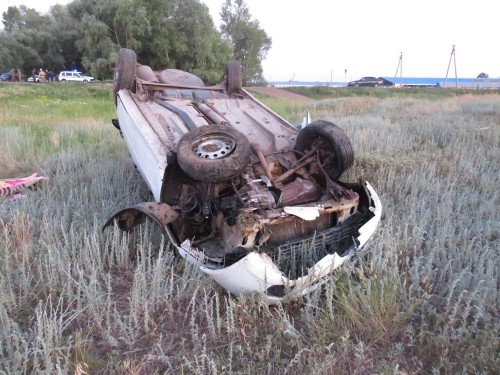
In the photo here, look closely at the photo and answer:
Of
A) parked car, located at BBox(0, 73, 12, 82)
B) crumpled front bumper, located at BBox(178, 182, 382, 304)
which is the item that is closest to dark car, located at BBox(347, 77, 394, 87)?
parked car, located at BBox(0, 73, 12, 82)

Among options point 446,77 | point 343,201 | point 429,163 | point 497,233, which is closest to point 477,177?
point 429,163

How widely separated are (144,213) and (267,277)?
1.10m

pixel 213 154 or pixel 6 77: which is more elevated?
pixel 6 77

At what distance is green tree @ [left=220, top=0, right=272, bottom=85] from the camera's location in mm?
49094

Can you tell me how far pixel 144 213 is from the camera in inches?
→ 113

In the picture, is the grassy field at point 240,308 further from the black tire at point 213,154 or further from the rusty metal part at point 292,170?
the rusty metal part at point 292,170

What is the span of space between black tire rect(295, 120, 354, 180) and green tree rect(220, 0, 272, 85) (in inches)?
1797

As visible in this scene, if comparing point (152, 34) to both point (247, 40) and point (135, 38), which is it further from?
point (247, 40)

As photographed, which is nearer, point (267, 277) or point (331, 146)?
point (267, 277)

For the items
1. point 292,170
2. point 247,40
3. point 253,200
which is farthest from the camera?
point 247,40

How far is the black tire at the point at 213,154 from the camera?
116 inches

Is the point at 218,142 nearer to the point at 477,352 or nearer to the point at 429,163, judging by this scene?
the point at 477,352

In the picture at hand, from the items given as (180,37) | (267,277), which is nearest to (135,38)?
(180,37)

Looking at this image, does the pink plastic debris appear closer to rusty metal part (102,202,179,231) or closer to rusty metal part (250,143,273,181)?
rusty metal part (102,202,179,231)
